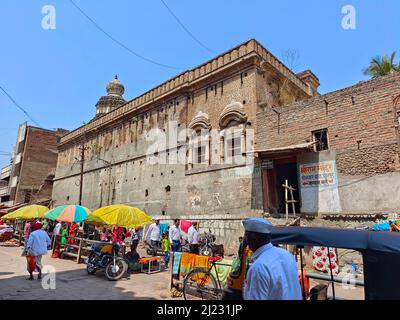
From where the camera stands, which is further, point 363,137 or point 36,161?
point 36,161

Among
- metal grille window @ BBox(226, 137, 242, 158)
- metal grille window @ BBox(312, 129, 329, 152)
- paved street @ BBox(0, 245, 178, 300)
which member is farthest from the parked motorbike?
metal grille window @ BBox(312, 129, 329, 152)

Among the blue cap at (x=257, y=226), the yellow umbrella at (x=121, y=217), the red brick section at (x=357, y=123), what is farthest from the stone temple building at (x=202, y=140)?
the blue cap at (x=257, y=226)

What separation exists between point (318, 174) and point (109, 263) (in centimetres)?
910

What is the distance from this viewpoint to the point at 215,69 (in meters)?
17.0

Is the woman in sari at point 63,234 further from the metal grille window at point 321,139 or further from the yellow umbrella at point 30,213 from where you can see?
the metal grille window at point 321,139

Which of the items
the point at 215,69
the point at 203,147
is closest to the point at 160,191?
the point at 203,147

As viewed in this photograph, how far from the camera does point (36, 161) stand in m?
38.8

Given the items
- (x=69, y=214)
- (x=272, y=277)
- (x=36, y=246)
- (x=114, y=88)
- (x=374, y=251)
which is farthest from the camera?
(x=114, y=88)

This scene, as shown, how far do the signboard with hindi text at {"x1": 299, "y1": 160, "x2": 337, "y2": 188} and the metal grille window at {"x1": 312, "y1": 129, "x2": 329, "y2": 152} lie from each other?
34.6 inches

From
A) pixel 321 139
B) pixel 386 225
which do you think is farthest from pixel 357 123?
pixel 386 225

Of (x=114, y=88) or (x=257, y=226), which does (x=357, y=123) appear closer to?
(x=257, y=226)

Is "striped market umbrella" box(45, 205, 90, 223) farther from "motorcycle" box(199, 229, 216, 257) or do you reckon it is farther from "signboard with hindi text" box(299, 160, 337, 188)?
"signboard with hindi text" box(299, 160, 337, 188)
